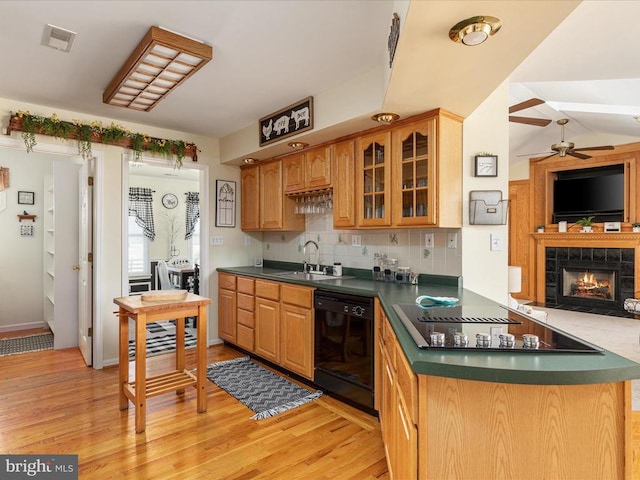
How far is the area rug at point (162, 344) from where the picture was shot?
161 inches

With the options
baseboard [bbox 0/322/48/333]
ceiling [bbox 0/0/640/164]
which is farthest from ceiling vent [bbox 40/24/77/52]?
baseboard [bbox 0/322/48/333]

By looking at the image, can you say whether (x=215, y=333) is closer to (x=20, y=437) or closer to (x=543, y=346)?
(x=20, y=437)

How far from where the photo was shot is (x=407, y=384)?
138 cm

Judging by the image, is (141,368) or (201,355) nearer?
(141,368)

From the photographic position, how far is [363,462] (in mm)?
2098

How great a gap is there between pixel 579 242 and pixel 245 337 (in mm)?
6445

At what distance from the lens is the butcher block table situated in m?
2.45

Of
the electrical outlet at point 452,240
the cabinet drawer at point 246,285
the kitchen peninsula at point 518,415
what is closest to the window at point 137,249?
the cabinet drawer at point 246,285

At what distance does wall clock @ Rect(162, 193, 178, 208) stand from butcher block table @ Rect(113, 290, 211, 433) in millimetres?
5041

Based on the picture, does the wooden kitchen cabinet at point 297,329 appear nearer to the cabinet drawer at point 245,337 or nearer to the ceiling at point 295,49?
the cabinet drawer at point 245,337

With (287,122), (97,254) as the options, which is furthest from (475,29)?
(97,254)

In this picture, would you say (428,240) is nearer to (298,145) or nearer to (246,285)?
(298,145)

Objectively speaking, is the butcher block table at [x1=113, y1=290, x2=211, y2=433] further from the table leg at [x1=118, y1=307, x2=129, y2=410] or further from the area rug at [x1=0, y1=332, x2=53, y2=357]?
the area rug at [x1=0, y1=332, x2=53, y2=357]

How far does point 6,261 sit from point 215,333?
121 inches
